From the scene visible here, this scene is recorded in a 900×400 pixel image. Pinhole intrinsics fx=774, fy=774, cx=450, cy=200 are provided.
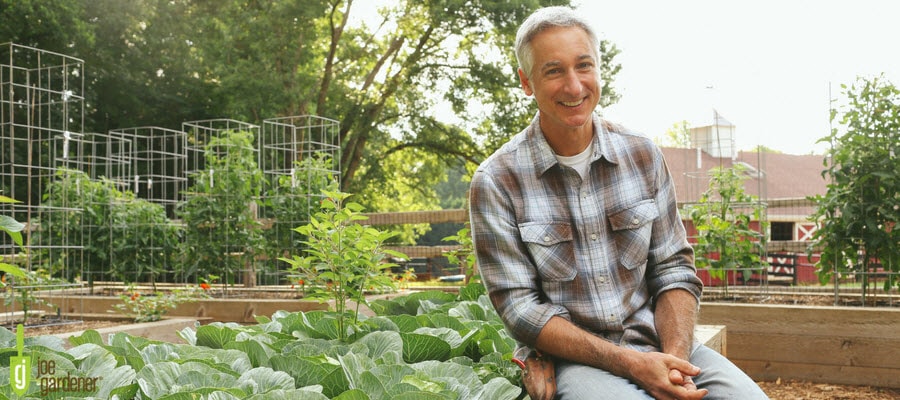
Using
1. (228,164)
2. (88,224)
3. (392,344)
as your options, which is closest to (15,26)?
(88,224)

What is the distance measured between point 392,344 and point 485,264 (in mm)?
562

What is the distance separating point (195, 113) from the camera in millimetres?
18078

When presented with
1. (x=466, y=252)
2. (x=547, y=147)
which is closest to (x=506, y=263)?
(x=547, y=147)

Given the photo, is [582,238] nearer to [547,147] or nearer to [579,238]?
[579,238]

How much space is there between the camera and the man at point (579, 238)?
1.80m

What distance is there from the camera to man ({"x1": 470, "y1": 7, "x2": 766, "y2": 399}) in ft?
5.92

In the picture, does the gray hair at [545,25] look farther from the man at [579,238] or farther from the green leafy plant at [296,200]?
the green leafy plant at [296,200]

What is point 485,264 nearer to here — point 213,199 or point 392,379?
point 392,379

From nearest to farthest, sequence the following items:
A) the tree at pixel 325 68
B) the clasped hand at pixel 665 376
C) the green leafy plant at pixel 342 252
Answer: the clasped hand at pixel 665 376 → the green leafy plant at pixel 342 252 → the tree at pixel 325 68

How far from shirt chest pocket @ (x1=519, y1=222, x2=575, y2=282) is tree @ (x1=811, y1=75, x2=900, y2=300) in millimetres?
3541

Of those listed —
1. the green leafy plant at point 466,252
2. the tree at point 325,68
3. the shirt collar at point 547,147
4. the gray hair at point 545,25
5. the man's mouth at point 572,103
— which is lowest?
the green leafy plant at point 466,252

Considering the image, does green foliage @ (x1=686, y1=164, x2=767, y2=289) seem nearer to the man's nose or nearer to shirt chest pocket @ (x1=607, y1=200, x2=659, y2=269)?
shirt chest pocket @ (x1=607, y1=200, x2=659, y2=269)

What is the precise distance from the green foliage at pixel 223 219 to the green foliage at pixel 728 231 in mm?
4226

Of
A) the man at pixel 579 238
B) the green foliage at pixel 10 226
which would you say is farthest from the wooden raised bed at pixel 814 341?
the green foliage at pixel 10 226
